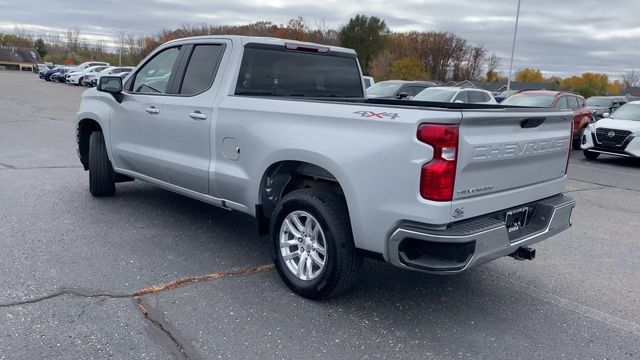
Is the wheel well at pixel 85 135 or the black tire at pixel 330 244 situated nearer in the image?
the black tire at pixel 330 244

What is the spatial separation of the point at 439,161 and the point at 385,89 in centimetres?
1618

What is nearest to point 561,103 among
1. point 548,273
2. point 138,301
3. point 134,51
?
point 548,273

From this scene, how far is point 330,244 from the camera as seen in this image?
375 cm

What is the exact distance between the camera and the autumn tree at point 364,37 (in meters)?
76.2

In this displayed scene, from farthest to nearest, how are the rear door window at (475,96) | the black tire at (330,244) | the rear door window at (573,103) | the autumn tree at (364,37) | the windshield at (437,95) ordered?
the autumn tree at (364,37), the rear door window at (475,96), the rear door window at (573,103), the windshield at (437,95), the black tire at (330,244)

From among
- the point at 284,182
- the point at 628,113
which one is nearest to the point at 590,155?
the point at 628,113

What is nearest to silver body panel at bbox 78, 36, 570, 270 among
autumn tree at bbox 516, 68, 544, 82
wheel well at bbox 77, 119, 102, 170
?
wheel well at bbox 77, 119, 102, 170

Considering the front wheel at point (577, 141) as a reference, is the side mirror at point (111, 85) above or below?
above

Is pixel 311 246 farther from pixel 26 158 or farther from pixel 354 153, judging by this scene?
pixel 26 158

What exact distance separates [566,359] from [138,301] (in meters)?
2.94

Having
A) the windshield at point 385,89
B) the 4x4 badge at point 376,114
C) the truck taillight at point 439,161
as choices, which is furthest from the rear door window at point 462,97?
the truck taillight at point 439,161

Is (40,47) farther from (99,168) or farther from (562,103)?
(99,168)

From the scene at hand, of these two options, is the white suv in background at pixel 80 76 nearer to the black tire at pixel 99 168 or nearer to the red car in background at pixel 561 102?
the red car in background at pixel 561 102

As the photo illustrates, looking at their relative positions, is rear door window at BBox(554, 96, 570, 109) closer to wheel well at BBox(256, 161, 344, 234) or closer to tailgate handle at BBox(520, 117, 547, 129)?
tailgate handle at BBox(520, 117, 547, 129)
